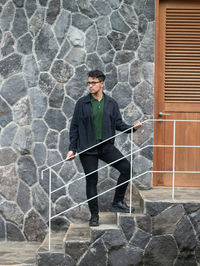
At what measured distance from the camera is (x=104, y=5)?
737 centimetres

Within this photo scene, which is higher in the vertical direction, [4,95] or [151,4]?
[151,4]

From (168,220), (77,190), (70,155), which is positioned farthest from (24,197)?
(168,220)

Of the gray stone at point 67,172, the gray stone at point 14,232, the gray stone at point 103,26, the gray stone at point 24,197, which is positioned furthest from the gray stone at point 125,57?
the gray stone at point 14,232

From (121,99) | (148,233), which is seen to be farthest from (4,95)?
(148,233)

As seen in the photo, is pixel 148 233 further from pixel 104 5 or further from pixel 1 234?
pixel 104 5

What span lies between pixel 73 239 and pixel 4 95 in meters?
2.63

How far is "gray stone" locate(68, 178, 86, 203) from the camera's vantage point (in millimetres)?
7422

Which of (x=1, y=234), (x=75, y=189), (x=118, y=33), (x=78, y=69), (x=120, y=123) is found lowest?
(x=1, y=234)

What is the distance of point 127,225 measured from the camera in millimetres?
5910

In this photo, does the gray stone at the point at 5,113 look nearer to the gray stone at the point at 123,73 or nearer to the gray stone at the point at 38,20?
the gray stone at the point at 38,20

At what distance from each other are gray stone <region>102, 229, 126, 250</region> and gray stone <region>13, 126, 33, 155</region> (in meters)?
2.14

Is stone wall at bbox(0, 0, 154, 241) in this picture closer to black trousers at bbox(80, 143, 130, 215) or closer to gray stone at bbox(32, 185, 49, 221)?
gray stone at bbox(32, 185, 49, 221)

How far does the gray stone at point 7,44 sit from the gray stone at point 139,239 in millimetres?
3389

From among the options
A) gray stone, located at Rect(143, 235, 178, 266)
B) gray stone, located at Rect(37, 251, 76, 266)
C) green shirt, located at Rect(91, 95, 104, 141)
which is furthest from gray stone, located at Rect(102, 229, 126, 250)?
green shirt, located at Rect(91, 95, 104, 141)
